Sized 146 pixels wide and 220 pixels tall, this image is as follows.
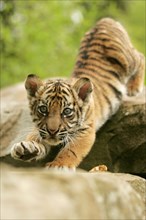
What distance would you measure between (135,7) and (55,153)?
3036cm

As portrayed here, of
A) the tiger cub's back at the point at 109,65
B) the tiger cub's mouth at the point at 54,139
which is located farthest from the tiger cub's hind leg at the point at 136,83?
the tiger cub's mouth at the point at 54,139

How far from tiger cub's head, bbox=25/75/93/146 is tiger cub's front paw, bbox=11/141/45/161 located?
0.58ft

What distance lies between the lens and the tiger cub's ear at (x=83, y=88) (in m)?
7.21

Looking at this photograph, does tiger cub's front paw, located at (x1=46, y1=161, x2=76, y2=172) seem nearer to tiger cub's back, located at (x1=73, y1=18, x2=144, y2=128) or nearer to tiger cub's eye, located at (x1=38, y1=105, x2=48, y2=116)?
tiger cub's eye, located at (x1=38, y1=105, x2=48, y2=116)

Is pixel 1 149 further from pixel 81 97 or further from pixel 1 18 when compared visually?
pixel 1 18

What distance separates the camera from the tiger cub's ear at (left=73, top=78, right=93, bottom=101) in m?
7.21

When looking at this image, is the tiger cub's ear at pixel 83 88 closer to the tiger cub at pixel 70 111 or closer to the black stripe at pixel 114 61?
the tiger cub at pixel 70 111

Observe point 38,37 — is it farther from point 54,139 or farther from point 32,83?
point 54,139

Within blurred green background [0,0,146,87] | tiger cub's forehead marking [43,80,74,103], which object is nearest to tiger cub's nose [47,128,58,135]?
tiger cub's forehead marking [43,80,74,103]

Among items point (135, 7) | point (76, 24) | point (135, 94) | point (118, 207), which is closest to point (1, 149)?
point (135, 94)

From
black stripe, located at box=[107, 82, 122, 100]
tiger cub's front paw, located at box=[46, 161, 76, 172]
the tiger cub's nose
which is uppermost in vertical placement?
black stripe, located at box=[107, 82, 122, 100]

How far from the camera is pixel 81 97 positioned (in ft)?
23.8

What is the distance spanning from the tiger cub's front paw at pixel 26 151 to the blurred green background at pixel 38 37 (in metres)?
15.4

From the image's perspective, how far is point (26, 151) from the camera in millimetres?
6457
